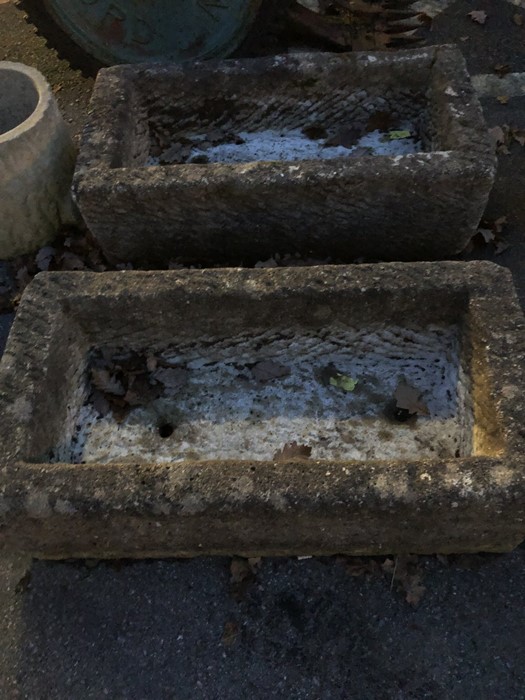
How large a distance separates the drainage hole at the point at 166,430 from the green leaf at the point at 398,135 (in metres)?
2.49

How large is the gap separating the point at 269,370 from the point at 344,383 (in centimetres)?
40

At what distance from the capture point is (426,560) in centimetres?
258

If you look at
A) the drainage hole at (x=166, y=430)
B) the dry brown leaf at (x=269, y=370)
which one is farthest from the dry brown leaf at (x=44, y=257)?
the dry brown leaf at (x=269, y=370)

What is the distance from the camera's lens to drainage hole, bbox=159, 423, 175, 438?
2945 millimetres

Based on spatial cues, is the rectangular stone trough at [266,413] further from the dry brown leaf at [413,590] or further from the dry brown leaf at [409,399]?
the dry brown leaf at [413,590]

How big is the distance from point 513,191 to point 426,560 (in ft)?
8.76

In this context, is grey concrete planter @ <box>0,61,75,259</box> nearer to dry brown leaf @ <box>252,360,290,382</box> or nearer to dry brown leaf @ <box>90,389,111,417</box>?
dry brown leaf @ <box>90,389,111,417</box>

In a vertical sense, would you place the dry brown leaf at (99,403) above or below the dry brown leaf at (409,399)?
above

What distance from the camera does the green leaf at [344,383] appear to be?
301 centimetres

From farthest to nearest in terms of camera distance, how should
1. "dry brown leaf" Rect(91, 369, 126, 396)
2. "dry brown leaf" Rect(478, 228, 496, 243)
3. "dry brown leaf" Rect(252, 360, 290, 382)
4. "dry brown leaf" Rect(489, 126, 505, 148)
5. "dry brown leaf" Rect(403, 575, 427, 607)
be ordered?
"dry brown leaf" Rect(489, 126, 505, 148) < "dry brown leaf" Rect(478, 228, 496, 243) < "dry brown leaf" Rect(252, 360, 290, 382) < "dry brown leaf" Rect(91, 369, 126, 396) < "dry brown leaf" Rect(403, 575, 427, 607)

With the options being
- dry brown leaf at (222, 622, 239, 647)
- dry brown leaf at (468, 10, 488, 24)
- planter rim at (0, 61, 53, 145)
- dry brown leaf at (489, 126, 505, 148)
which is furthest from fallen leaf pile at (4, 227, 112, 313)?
dry brown leaf at (468, 10, 488, 24)

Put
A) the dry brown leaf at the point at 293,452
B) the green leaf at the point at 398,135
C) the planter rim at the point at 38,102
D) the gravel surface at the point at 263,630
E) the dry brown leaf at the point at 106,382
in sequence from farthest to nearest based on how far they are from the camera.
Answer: the green leaf at the point at 398,135
the planter rim at the point at 38,102
the dry brown leaf at the point at 106,382
the dry brown leaf at the point at 293,452
the gravel surface at the point at 263,630

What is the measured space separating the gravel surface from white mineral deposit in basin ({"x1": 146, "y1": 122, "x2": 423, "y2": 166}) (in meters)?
2.67

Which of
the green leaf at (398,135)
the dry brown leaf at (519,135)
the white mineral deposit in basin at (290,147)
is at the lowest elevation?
the dry brown leaf at (519,135)
